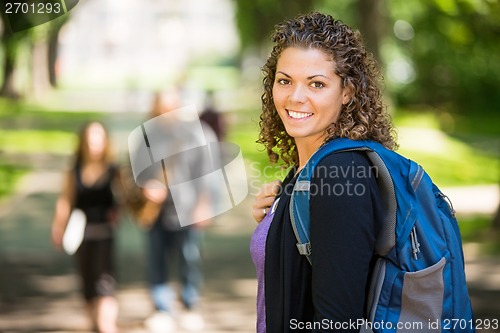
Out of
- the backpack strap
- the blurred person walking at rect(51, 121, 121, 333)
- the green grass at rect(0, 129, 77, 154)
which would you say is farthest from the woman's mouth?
the green grass at rect(0, 129, 77, 154)

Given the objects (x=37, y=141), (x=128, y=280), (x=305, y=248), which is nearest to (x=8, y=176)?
(x=37, y=141)

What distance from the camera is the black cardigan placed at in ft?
6.46

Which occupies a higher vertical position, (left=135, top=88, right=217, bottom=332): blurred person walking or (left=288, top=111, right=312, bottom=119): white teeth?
(left=288, top=111, right=312, bottom=119): white teeth

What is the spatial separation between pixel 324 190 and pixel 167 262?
5141 mm

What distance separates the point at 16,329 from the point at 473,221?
735 centimetres

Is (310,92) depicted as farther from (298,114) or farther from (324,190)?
(324,190)

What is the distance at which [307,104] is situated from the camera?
2.26 metres

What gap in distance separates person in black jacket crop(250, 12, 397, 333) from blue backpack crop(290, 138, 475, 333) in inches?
1.2

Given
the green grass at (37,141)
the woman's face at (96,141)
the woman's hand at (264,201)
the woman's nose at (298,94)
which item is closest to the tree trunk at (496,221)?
the woman's face at (96,141)

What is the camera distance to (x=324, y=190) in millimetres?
1976

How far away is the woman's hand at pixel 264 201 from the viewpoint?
2.49 metres

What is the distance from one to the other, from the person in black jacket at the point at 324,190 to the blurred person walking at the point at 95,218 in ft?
13.7

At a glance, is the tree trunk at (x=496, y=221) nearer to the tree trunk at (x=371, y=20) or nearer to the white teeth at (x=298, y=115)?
the tree trunk at (x=371, y=20)

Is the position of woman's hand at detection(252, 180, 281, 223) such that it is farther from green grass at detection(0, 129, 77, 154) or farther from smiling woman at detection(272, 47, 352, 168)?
green grass at detection(0, 129, 77, 154)
